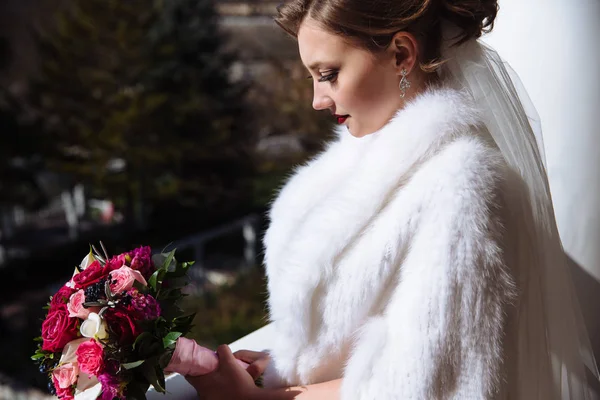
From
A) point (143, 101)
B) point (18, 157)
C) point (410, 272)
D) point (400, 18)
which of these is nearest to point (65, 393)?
point (410, 272)

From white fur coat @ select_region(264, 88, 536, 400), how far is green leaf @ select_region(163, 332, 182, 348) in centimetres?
18

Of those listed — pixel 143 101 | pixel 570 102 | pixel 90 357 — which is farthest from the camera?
pixel 143 101

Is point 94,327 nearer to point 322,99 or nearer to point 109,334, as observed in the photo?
point 109,334

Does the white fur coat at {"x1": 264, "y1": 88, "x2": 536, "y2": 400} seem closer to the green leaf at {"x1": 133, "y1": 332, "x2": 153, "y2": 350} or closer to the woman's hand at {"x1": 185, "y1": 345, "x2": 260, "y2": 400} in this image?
the woman's hand at {"x1": 185, "y1": 345, "x2": 260, "y2": 400}

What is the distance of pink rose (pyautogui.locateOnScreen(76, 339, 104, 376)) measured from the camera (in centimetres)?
74

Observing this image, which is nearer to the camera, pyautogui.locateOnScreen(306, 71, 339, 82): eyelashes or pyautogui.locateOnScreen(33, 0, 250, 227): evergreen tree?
pyautogui.locateOnScreen(306, 71, 339, 82): eyelashes

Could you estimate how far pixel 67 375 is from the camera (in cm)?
78

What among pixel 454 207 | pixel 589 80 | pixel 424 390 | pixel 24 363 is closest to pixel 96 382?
pixel 424 390

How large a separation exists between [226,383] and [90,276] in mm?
295

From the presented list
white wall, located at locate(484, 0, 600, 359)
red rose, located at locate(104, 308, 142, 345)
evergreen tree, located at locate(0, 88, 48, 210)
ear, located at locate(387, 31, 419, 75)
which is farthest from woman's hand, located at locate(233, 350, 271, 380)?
evergreen tree, located at locate(0, 88, 48, 210)

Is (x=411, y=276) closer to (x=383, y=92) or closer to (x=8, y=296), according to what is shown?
(x=383, y=92)

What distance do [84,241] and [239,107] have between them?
1907 millimetres

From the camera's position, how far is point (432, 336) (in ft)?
2.51

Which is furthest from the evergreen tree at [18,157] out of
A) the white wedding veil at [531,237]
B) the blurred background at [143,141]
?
the white wedding veil at [531,237]
